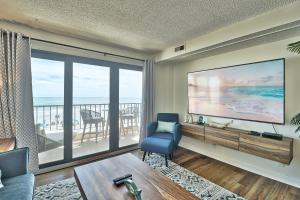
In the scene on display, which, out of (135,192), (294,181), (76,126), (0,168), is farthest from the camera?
(76,126)

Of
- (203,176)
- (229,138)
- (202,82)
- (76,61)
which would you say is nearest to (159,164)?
(203,176)

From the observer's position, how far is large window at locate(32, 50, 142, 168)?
257cm

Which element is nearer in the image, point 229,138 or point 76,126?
point 229,138

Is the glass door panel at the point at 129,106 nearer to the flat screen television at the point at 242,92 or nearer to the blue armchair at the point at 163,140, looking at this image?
the blue armchair at the point at 163,140

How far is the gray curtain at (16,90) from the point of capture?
2.05 meters

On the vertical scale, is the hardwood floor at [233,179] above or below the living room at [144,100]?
below

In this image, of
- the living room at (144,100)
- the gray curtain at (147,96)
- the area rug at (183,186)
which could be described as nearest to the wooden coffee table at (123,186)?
the living room at (144,100)

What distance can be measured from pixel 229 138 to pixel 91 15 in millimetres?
2716

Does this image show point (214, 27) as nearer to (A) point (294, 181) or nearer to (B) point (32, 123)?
(A) point (294, 181)

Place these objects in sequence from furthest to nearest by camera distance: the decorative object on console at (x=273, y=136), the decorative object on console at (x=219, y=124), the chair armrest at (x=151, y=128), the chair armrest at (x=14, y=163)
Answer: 1. the chair armrest at (x=151, y=128)
2. the decorative object on console at (x=219, y=124)
3. the decorative object on console at (x=273, y=136)
4. the chair armrest at (x=14, y=163)

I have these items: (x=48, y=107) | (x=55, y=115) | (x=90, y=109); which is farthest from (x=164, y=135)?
(x=48, y=107)

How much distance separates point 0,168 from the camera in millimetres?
1520

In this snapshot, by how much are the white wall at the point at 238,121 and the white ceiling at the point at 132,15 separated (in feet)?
2.48

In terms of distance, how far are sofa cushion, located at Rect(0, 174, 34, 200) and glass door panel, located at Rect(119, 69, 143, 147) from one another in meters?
2.01
